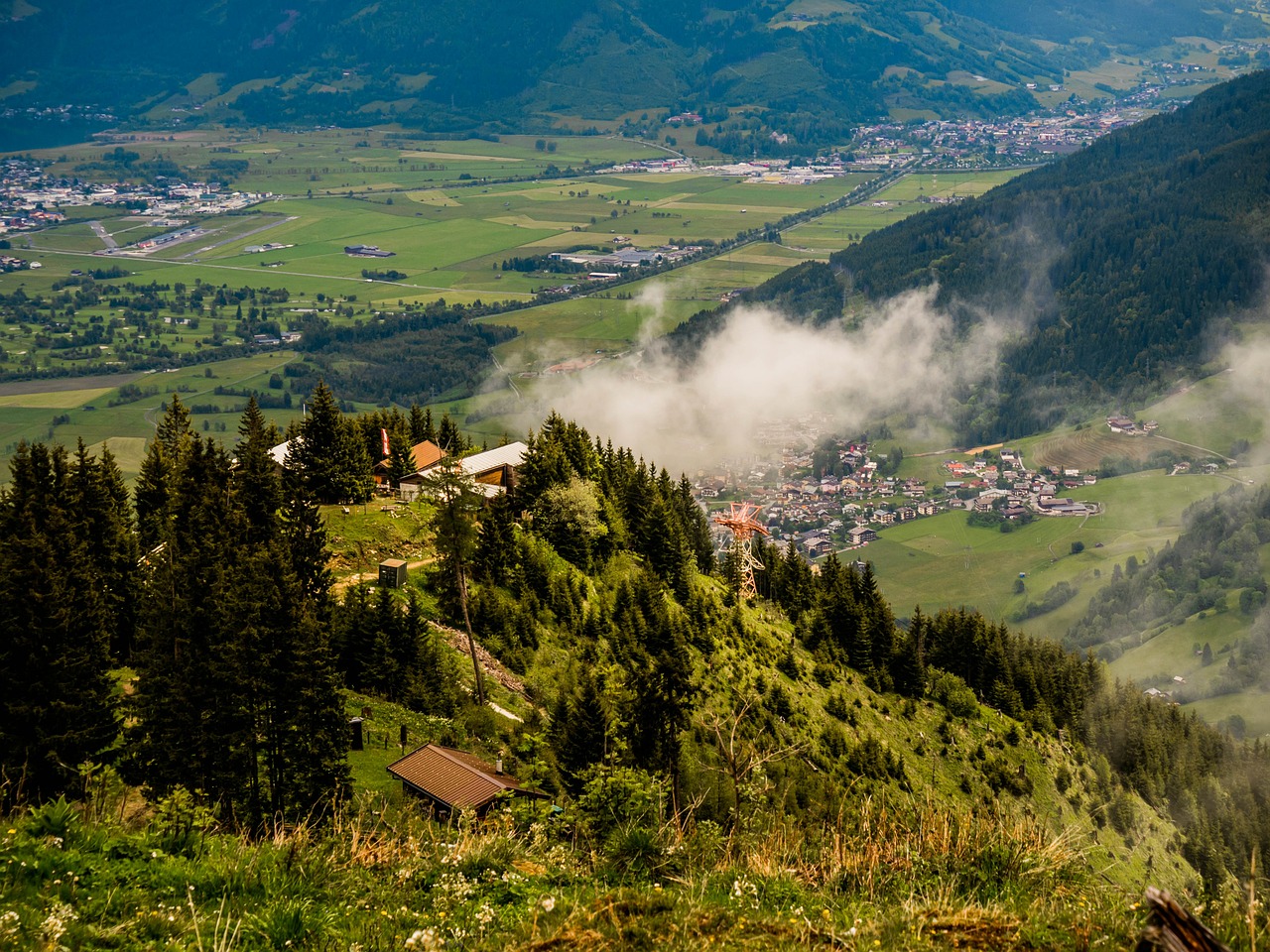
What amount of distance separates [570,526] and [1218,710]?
115 m

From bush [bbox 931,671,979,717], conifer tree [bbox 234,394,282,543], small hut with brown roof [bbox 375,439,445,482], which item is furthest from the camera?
bush [bbox 931,671,979,717]

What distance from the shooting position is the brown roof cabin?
101 ft

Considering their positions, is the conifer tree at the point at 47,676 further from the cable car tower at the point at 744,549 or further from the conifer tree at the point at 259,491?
the cable car tower at the point at 744,549

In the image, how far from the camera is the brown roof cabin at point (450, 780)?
30695mm

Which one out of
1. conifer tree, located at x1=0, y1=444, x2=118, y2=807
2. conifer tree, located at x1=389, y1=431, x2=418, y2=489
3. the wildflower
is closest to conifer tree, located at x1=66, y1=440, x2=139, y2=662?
conifer tree, located at x1=0, y1=444, x2=118, y2=807

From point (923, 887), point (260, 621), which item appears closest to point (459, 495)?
point (260, 621)

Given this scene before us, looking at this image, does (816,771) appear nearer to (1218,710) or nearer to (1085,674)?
(1085,674)

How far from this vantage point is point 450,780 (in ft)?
104

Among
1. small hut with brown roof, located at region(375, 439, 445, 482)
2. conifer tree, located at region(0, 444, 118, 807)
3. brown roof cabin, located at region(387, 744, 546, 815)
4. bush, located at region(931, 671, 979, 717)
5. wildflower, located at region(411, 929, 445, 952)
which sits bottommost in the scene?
bush, located at region(931, 671, 979, 717)

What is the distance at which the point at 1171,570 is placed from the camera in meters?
180

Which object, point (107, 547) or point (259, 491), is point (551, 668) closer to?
point (259, 491)

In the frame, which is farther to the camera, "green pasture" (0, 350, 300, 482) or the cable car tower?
"green pasture" (0, 350, 300, 482)

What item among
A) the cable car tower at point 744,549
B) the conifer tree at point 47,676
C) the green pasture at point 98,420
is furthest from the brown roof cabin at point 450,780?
the green pasture at point 98,420

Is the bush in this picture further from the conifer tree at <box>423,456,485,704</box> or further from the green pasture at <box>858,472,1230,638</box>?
the green pasture at <box>858,472,1230,638</box>
